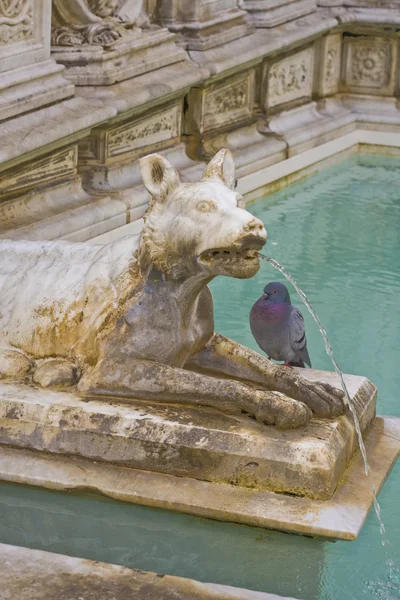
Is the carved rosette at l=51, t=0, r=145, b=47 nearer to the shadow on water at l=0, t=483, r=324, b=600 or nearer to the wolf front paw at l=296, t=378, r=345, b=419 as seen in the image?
the wolf front paw at l=296, t=378, r=345, b=419

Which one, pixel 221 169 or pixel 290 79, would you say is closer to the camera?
pixel 221 169

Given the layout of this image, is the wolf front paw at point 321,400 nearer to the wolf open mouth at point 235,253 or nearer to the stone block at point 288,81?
the wolf open mouth at point 235,253

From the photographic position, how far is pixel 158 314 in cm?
403

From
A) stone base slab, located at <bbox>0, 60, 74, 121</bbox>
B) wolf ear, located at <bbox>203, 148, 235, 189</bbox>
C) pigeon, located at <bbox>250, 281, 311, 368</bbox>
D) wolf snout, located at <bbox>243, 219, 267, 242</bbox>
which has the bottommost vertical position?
pigeon, located at <bbox>250, 281, 311, 368</bbox>

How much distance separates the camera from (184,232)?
3.89 meters

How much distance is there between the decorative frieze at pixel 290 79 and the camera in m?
8.68

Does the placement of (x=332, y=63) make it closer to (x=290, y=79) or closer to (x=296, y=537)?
(x=290, y=79)

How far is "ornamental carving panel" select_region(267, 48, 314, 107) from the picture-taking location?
8.74 m

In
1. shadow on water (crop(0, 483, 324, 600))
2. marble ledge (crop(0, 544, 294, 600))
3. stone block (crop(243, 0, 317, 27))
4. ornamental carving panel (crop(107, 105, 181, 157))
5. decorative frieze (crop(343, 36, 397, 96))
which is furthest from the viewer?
→ decorative frieze (crop(343, 36, 397, 96))

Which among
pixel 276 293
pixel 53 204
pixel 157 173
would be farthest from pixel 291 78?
pixel 157 173

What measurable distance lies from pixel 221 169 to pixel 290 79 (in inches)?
202

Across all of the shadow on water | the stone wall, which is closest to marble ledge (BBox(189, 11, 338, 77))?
the stone wall

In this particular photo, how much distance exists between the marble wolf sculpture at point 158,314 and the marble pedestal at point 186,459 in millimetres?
68

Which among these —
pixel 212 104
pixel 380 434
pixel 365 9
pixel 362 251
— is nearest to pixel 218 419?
pixel 380 434
